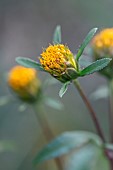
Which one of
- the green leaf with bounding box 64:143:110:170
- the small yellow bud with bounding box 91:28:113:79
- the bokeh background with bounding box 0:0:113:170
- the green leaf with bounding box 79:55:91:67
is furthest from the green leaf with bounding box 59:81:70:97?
the bokeh background with bounding box 0:0:113:170

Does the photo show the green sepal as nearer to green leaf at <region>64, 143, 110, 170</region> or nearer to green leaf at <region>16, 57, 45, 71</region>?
green leaf at <region>16, 57, 45, 71</region>

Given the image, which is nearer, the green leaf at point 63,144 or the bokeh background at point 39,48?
the green leaf at point 63,144

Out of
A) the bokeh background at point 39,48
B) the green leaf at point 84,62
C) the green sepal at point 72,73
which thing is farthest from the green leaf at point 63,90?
the bokeh background at point 39,48

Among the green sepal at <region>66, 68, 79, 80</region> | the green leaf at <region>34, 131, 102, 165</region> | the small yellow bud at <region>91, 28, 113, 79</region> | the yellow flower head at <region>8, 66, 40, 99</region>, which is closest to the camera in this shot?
the green sepal at <region>66, 68, 79, 80</region>

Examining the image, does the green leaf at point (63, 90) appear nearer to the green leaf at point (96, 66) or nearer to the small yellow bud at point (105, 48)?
the green leaf at point (96, 66)

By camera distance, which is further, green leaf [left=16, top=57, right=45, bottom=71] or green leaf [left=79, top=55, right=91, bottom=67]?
green leaf [left=79, top=55, right=91, bottom=67]

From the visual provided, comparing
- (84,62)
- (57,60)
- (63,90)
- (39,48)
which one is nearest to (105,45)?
(84,62)
